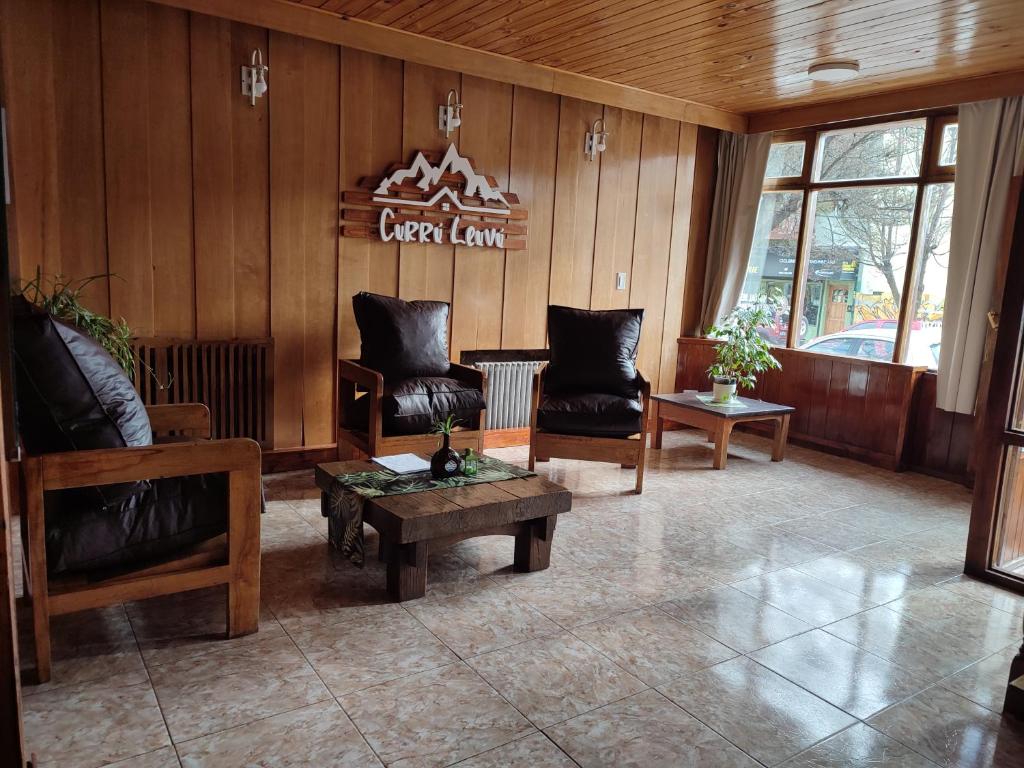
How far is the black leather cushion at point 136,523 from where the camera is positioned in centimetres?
214

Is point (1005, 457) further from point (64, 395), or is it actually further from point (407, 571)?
point (64, 395)

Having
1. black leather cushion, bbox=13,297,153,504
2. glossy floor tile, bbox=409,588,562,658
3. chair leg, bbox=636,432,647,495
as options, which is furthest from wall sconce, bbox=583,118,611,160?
black leather cushion, bbox=13,297,153,504

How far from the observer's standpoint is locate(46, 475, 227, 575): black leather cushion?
2143 mm

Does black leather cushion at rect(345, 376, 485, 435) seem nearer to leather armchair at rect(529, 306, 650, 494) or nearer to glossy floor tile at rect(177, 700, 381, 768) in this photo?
leather armchair at rect(529, 306, 650, 494)

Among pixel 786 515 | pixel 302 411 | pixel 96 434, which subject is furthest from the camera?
pixel 302 411

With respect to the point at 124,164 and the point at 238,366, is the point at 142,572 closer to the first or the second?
the point at 238,366

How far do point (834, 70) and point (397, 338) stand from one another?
3021 millimetres

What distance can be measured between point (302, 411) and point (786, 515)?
2.81m

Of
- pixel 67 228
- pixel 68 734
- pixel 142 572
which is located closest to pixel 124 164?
pixel 67 228

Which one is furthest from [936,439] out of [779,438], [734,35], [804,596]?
[734,35]

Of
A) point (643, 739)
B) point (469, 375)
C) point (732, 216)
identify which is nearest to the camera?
point (643, 739)

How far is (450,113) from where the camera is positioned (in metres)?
4.62

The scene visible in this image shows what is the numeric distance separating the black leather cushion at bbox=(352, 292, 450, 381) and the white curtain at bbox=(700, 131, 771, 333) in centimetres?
278

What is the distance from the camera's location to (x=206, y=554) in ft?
7.76
